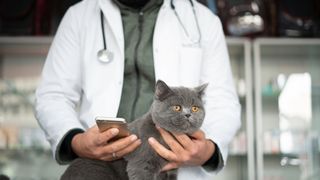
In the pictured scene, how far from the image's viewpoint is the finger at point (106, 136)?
36.6 inches

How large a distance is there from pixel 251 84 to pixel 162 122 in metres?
1.89

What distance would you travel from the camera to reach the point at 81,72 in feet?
3.95

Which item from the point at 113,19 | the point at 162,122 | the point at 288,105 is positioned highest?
the point at 113,19

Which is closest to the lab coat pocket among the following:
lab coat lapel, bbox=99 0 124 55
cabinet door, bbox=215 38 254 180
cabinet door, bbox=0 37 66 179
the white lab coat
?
the white lab coat

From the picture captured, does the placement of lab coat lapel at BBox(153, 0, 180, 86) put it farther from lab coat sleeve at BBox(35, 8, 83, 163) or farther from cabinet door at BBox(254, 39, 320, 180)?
cabinet door at BBox(254, 39, 320, 180)

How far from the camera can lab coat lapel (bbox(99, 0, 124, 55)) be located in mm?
A: 1146

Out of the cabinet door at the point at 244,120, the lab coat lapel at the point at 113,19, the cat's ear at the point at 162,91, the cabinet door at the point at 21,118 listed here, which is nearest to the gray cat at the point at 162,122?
the cat's ear at the point at 162,91

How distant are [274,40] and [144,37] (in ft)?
5.63

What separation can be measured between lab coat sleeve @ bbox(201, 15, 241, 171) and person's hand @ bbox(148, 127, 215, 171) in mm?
84

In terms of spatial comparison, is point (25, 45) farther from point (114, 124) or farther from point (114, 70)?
point (114, 124)

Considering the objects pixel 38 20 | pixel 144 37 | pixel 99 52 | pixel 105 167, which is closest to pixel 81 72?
pixel 99 52

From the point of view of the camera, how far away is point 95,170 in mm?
968

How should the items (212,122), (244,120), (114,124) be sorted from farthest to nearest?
(244,120), (212,122), (114,124)

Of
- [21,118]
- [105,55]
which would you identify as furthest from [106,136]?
[21,118]
